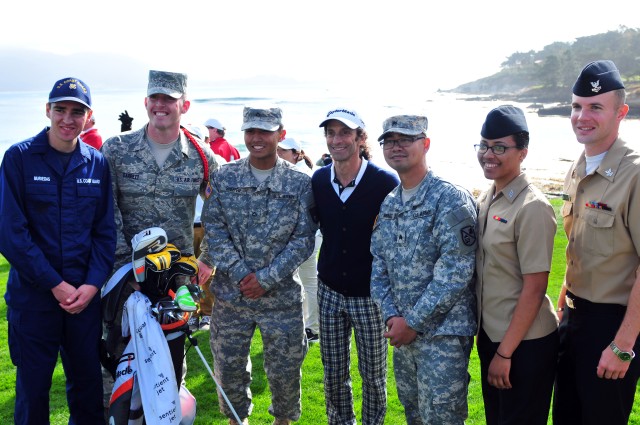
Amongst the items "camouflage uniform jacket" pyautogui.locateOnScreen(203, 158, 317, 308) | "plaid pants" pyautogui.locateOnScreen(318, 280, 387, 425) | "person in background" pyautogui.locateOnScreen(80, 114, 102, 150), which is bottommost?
"plaid pants" pyautogui.locateOnScreen(318, 280, 387, 425)

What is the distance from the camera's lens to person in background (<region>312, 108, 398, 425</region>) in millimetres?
4098

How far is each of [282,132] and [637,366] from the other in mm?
2749

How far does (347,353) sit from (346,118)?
1697 millimetres

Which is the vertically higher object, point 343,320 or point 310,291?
point 343,320

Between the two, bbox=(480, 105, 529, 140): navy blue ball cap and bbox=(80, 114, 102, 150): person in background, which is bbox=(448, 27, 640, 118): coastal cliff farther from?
bbox=(480, 105, 529, 140): navy blue ball cap

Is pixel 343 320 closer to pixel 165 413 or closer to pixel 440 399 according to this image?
pixel 440 399

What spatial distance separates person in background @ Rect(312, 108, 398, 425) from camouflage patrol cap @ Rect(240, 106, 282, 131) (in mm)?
352

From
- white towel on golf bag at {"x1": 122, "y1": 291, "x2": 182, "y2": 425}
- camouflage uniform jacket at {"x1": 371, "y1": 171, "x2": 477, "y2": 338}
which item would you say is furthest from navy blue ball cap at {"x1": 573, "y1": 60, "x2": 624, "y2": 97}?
white towel on golf bag at {"x1": 122, "y1": 291, "x2": 182, "y2": 425}

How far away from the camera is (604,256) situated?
3.13 meters

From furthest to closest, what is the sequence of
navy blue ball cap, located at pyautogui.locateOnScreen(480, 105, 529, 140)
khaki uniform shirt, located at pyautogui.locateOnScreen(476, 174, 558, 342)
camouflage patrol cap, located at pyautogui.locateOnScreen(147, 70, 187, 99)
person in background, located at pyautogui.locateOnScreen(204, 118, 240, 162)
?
1. person in background, located at pyautogui.locateOnScreen(204, 118, 240, 162)
2. camouflage patrol cap, located at pyautogui.locateOnScreen(147, 70, 187, 99)
3. navy blue ball cap, located at pyautogui.locateOnScreen(480, 105, 529, 140)
4. khaki uniform shirt, located at pyautogui.locateOnScreen(476, 174, 558, 342)

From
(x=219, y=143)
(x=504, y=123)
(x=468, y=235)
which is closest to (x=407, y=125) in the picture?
(x=504, y=123)

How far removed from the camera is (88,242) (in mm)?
3920

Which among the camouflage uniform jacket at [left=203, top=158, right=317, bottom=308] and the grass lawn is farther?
the grass lawn

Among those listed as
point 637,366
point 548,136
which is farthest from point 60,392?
point 548,136
